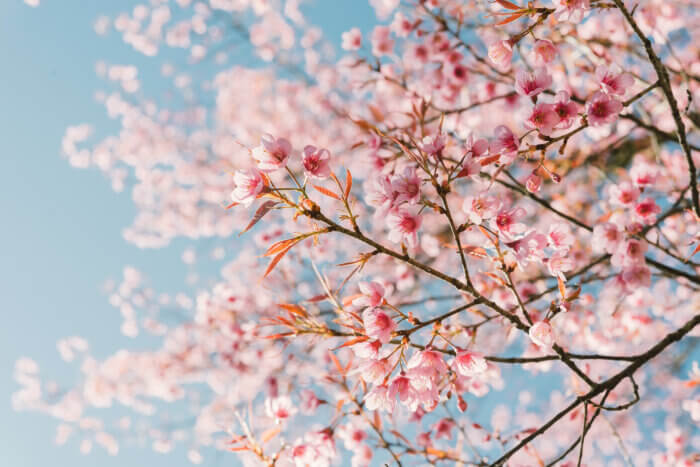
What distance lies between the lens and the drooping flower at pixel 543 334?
1494mm

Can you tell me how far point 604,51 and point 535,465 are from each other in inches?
110

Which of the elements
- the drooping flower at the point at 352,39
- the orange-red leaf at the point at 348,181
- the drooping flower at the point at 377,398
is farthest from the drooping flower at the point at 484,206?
the drooping flower at the point at 352,39

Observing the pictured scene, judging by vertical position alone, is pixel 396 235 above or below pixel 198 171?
below

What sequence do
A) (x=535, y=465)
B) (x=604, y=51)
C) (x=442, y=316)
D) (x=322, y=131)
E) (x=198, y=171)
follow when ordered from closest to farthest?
(x=442, y=316), (x=535, y=465), (x=604, y=51), (x=322, y=131), (x=198, y=171)

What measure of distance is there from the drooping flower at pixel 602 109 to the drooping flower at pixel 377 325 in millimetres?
951

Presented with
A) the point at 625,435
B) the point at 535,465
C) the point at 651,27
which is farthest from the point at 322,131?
the point at 535,465

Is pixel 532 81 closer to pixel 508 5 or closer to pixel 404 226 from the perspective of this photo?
pixel 508 5

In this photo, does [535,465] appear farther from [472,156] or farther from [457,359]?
[472,156]

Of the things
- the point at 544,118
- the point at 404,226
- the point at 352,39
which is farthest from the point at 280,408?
the point at 352,39

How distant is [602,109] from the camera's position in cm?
158

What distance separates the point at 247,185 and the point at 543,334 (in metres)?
1.04

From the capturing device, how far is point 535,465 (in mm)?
2150

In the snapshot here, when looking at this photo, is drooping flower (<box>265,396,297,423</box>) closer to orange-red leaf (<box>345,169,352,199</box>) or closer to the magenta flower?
orange-red leaf (<box>345,169,352,199</box>)

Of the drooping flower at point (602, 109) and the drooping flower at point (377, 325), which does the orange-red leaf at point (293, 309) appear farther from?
the drooping flower at point (602, 109)
